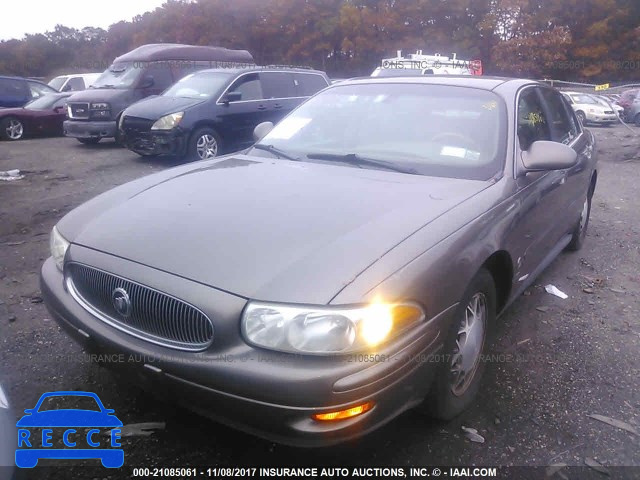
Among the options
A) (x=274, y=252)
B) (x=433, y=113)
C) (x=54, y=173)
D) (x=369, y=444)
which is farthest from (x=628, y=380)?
(x=54, y=173)

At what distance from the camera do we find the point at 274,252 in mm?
2193

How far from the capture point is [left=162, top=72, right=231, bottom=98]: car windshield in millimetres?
9406

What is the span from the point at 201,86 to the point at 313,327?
851cm

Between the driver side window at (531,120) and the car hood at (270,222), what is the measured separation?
70 cm

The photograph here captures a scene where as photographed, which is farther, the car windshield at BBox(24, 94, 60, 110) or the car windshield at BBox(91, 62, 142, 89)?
the car windshield at BBox(24, 94, 60, 110)

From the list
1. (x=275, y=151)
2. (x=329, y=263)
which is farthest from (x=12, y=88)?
(x=329, y=263)

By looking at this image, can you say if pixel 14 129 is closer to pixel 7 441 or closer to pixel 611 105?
pixel 7 441

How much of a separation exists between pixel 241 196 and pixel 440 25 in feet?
150

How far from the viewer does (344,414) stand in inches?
77.2

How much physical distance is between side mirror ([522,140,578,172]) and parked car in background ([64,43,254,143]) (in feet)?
31.2

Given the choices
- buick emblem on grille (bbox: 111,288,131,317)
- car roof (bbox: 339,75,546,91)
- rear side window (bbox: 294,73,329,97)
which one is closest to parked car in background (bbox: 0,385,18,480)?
buick emblem on grille (bbox: 111,288,131,317)

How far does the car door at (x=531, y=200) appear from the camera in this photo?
309 cm

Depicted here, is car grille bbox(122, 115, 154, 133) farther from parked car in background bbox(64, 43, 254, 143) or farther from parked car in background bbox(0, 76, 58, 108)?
parked car in background bbox(0, 76, 58, 108)

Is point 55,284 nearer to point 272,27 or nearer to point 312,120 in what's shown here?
point 312,120
